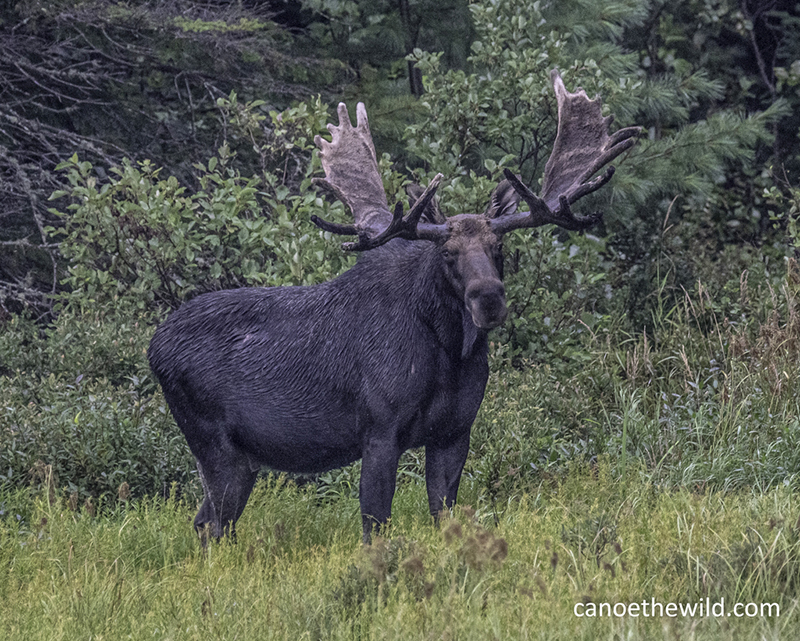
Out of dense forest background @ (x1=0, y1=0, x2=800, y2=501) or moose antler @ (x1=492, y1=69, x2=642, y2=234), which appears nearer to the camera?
moose antler @ (x1=492, y1=69, x2=642, y2=234)

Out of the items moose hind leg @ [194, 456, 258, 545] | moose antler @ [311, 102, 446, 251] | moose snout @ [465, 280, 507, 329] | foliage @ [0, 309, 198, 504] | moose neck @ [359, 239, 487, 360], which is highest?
moose antler @ [311, 102, 446, 251]

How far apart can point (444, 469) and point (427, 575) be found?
0.91 m

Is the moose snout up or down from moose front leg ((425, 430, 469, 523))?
up

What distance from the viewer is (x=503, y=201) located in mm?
4758

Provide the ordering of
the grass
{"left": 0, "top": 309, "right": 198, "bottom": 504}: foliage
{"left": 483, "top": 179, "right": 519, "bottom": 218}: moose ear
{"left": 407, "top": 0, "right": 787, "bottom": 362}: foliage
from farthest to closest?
{"left": 407, "top": 0, "right": 787, "bottom": 362}: foliage < {"left": 0, "top": 309, "right": 198, "bottom": 504}: foliage < {"left": 483, "top": 179, "right": 519, "bottom": 218}: moose ear < the grass

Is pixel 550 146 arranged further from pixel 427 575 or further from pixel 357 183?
pixel 427 575

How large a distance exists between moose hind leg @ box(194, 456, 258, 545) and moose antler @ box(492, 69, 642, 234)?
161cm

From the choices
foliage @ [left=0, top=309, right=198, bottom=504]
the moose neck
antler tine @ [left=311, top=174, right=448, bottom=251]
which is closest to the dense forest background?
foliage @ [left=0, top=309, right=198, bottom=504]

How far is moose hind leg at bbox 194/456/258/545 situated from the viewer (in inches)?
188

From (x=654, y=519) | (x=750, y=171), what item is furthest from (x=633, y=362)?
(x=750, y=171)

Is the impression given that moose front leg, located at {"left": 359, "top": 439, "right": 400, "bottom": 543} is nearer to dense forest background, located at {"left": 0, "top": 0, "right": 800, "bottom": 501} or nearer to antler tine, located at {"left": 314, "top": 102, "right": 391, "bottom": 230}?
antler tine, located at {"left": 314, "top": 102, "right": 391, "bottom": 230}

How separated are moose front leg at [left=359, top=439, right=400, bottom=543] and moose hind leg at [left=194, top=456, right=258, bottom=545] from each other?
0.65 m

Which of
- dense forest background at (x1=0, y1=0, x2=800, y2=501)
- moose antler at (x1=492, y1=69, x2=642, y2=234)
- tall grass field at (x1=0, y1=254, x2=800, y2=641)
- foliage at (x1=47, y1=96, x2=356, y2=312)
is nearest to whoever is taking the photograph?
tall grass field at (x1=0, y1=254, x2=800, y2=641)

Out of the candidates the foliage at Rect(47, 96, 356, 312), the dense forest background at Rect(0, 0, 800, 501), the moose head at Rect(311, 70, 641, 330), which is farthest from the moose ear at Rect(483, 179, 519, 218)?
the foliage at Rect(47, 96, 356, 312)
